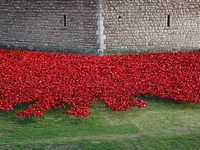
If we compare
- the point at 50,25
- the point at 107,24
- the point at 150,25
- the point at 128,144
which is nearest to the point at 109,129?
the point at 128,144

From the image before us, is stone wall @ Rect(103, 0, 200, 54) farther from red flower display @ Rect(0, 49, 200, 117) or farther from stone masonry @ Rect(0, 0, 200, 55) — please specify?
red flower display @ Rect(0, 49, 200, 117)

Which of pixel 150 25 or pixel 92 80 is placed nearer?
pixel 92 80

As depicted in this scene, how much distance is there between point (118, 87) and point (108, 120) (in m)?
1.53

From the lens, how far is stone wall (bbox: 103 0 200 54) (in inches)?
494

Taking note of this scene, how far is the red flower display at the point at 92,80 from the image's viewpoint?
27.0ft

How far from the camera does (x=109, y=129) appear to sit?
7.16 metres

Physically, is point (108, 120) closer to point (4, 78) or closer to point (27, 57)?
point (4, 78)

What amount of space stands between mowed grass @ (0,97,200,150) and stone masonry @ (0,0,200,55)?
15.5ft

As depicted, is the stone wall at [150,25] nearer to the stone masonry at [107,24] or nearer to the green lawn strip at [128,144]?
the stone masonry at [107,24]

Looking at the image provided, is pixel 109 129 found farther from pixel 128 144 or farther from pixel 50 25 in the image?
pixel 50 25

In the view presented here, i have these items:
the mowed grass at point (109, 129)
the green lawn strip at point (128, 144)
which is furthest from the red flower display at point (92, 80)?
the green lawn strip at point (128, 144)

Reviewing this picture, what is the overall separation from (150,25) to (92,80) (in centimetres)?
413

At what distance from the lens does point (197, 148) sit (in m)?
6.39

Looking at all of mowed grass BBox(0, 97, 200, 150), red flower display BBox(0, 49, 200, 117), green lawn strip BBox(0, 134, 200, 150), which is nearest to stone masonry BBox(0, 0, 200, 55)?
red flower display BBox(0, 49, 200, 117)
